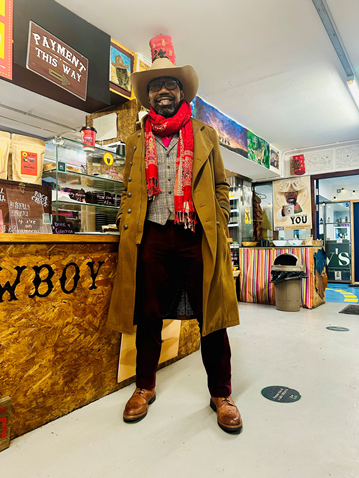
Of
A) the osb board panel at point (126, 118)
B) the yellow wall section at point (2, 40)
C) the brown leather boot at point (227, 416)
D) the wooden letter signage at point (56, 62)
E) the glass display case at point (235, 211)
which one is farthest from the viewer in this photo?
the glass display case at point (235, 211)

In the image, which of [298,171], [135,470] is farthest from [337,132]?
[135,470]

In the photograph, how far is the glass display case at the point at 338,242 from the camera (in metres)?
8.66

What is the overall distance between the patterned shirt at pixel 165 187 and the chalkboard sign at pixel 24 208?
56 cm

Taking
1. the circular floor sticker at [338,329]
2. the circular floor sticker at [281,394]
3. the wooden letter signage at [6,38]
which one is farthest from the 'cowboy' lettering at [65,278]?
the circular floor sticker at [338,329]

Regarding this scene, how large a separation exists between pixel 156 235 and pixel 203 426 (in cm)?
97

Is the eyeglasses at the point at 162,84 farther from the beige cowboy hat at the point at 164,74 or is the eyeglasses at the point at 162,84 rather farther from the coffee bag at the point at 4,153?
the coffee bag at the point at 4,153

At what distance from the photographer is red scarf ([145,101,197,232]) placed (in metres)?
1.59

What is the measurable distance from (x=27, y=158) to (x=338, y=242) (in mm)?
8955

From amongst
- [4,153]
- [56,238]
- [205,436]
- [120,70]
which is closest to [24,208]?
[56,238]

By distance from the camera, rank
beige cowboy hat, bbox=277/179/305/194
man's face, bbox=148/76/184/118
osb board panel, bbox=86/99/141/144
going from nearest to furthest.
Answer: man's face, bbox=148/76/184/118 → osb board panel, bbox=86/99/141/144 → beige cowboy hat, bbox=277/179/305/194

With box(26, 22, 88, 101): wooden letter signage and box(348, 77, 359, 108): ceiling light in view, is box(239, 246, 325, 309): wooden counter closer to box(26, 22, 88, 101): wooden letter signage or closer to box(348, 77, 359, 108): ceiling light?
box(348, 77, 359, 108): ceiling light

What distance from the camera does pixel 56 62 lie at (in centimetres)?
236

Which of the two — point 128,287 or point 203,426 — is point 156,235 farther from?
point 203,426

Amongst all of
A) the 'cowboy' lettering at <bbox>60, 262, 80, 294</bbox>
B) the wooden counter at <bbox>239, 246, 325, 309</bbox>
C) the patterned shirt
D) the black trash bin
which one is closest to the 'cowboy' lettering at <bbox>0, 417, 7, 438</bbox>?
the 'cowboy' lettering at <bbox>60, 262, 80, 294</bbox>
